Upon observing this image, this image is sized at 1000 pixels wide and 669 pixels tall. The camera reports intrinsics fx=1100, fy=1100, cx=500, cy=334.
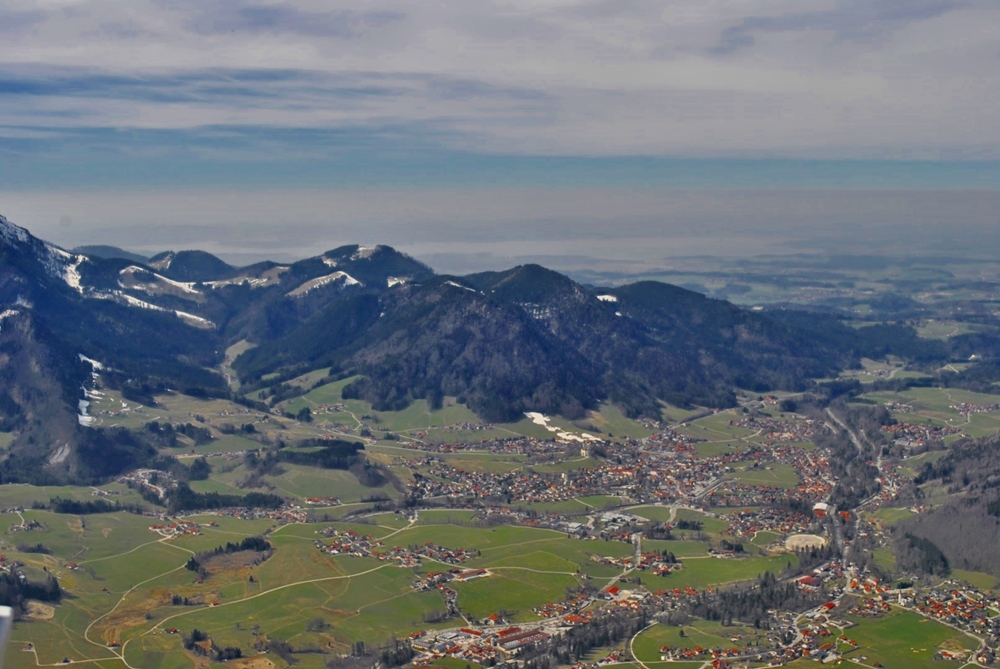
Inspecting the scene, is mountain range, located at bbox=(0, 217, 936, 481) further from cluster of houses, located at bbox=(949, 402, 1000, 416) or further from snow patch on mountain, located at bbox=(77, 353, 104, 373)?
cluster of houses, located at bbox=(949, 402, 1000, 416)

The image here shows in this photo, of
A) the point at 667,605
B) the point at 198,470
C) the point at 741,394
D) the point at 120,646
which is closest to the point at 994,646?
the point at 667,605

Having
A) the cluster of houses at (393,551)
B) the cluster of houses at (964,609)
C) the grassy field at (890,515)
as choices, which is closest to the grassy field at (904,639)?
the cluster of houses at (964,609)

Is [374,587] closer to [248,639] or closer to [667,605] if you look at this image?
[248,639]

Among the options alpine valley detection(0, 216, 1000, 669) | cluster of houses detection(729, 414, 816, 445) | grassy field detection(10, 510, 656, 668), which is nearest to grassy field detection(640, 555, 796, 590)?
alpine valley detection(0, 216, 1000, 669)

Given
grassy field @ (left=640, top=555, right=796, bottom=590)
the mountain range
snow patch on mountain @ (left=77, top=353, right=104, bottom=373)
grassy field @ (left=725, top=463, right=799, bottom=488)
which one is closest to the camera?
grassy field @ (left=640, top=555, right=796, bottom=590)

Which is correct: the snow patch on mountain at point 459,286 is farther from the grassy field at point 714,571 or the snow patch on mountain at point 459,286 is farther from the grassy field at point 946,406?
the grassy field at point 714,571

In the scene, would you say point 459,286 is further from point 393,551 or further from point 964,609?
point 964,609

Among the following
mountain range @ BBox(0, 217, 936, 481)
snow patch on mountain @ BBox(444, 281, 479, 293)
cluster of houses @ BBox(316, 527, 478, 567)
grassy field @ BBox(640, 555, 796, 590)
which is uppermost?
snow patch on mountain @ BBox(444, 281, 479, 293)

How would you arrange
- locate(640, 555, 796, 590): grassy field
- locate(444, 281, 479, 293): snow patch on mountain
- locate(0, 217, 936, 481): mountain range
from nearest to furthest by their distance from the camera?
locate(640, 555, 796, 590): grassy field
locate(0, 217, 936, 481): mountain range
locate(444, 281, 479, 293): snow patch on mountain

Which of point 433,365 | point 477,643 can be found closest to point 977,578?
point 477,643
